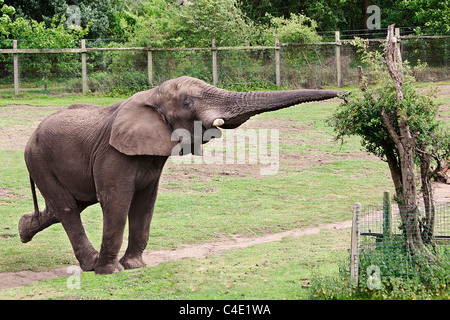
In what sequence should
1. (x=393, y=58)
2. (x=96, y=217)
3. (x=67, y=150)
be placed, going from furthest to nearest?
1. (x=96, y=217)
2. (x=67, y=150)
3. (x=393, y=58)

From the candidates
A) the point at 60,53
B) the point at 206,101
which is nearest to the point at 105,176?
the point at 206,101

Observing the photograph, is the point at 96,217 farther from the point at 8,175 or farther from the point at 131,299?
the point at 131,299

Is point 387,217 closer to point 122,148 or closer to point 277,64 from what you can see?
point 122,148

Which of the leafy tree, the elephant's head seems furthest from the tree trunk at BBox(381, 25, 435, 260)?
the elephant's head

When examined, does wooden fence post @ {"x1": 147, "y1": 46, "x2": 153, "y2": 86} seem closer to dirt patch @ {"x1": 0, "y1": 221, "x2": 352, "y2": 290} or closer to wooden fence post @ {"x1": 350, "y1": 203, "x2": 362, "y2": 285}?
dirt patch @ {"x1": 0, "y1": 221, "x2": 352, "y2": 290}

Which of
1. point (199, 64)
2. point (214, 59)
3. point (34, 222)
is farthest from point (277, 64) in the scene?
point (34, 222)

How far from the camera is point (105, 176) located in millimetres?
10016

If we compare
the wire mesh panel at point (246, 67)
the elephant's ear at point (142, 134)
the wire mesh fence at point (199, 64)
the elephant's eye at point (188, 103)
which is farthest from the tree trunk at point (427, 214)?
the wire mesh panel at point (246, 67)

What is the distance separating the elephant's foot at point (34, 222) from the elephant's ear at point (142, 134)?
249 cm

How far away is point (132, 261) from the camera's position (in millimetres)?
10922

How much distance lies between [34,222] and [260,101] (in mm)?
4859

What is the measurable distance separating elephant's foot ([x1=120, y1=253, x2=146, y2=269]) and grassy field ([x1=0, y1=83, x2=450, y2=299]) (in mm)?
428

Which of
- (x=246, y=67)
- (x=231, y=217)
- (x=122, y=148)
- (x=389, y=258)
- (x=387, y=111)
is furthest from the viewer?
(x=246, y=67)

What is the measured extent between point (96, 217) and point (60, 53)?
Answer: 14.5 m
